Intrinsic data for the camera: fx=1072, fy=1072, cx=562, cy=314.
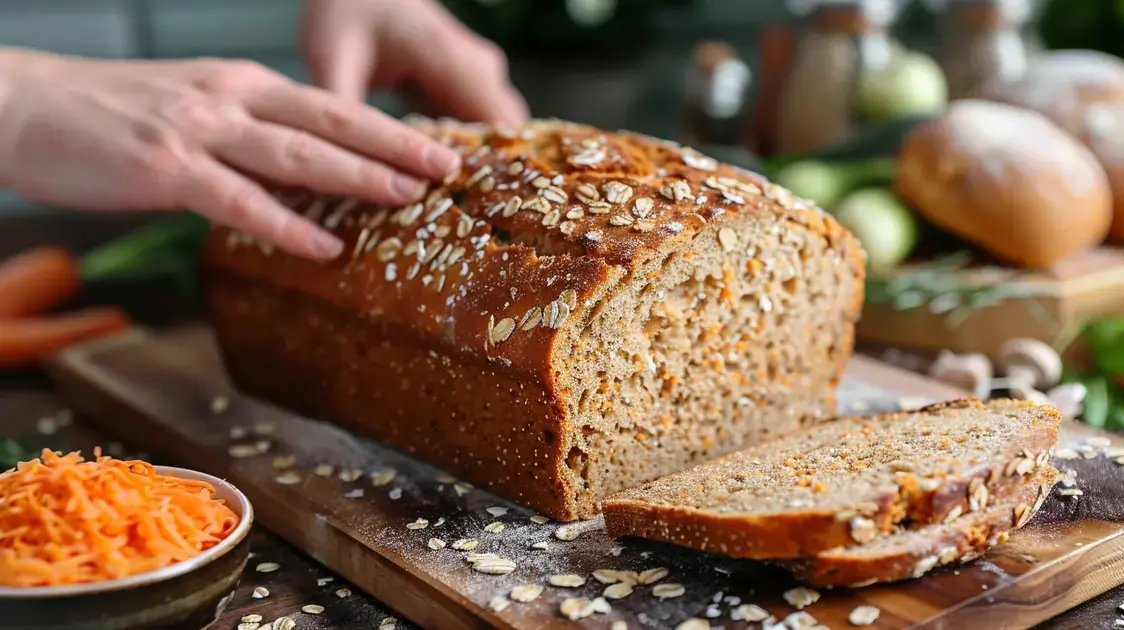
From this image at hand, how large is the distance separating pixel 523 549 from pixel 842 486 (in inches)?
23.8

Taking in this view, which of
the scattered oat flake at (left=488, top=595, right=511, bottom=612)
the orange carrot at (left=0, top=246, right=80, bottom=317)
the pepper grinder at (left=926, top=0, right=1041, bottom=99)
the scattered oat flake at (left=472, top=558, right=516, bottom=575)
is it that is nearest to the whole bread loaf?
the scattered oat flake at (left=472, top=558, right=516, bottom=575)

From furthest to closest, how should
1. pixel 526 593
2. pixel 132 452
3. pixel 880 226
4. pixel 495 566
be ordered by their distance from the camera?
pixel 880 226, pixel 132 452, pixel 495 566, pixel 526 593

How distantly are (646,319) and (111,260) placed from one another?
2.48m

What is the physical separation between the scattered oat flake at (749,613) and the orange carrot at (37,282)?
273cm

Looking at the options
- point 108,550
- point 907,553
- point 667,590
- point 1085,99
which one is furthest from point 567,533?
point 1085,99

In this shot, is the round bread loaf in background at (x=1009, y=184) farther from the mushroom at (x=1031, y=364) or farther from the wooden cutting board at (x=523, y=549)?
the wooden cutting board at (x=523, y=549)

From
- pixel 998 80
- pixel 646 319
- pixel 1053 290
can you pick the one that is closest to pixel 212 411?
pixel 646 319

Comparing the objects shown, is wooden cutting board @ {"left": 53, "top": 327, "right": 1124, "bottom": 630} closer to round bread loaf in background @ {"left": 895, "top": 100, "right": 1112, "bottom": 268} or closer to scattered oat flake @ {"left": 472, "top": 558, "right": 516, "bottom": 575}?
scattered oat flake @ {"left": 472, "top": 558, "right": 516, "bottom": 575}

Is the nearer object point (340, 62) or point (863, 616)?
point (863, 616)

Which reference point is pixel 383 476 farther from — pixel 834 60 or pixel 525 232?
pixel 834 60

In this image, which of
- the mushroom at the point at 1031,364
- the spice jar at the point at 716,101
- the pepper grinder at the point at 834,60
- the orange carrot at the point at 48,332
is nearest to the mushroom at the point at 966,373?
the mushroom at the point at 1031,364

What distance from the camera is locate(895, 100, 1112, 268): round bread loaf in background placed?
328 centimetres

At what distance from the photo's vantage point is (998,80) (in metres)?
4.16

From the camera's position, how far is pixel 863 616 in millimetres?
1727
